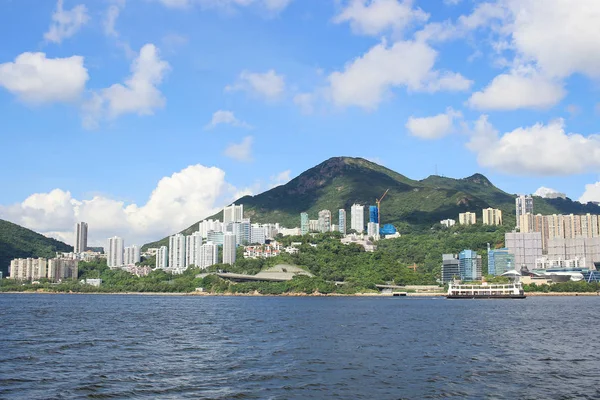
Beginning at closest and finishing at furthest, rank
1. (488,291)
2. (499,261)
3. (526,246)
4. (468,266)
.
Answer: (488,291), (468,266), (499,261), (526,246)

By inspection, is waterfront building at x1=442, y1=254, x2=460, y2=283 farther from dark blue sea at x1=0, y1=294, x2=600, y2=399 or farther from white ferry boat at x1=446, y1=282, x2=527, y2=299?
dark blue sea at x1=0, y1=294, x2=600, y2=399

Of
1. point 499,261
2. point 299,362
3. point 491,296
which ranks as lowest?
point 491,296

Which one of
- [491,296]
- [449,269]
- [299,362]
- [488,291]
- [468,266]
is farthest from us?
[449,269]

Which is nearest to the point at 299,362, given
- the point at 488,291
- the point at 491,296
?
the point at 491,296

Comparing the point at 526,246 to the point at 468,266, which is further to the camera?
the point at 526,246

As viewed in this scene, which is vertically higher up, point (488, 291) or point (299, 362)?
point (299, 362)

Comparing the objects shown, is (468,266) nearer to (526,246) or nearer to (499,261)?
(499,261)

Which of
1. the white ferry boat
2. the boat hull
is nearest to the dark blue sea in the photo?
the boat hull

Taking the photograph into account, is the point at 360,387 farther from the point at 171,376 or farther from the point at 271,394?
the point at 171,376
